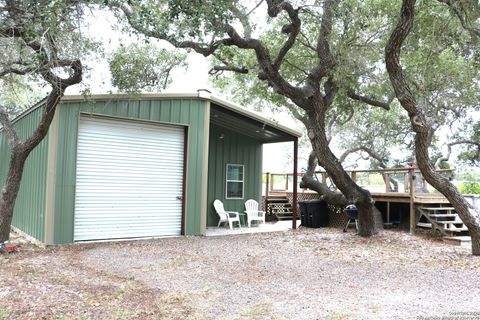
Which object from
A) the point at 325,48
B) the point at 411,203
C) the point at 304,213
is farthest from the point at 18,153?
the point at 411,203

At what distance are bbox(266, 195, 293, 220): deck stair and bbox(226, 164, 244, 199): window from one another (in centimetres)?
234

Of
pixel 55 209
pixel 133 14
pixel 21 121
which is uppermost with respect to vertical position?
pixel 133 14

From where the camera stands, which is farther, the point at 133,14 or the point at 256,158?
the point at 256,158

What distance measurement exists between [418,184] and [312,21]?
5.53 metres

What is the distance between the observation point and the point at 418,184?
1129cm

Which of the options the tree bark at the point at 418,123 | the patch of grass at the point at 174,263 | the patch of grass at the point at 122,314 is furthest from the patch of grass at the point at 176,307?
the tree bark at the point at 418,123

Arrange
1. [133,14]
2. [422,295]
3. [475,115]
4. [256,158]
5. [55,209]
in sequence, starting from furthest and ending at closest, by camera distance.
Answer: [475,115] → [256,158] → [55,209] → [133,14] → [422,295]

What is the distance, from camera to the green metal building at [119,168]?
7617mm

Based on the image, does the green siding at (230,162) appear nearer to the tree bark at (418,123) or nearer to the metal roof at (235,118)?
the metal roof at (235,118)

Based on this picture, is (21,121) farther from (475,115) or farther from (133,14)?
(475,115)

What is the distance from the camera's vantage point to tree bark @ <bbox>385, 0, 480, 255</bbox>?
22.3 feet

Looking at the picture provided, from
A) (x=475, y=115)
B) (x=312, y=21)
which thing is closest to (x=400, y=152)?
(x=475, y=115)

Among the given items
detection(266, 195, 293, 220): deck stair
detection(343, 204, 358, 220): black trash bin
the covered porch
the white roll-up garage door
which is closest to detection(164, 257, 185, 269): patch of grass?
the white roll-up garage door

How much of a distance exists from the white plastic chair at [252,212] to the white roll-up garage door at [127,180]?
3.08 metres
